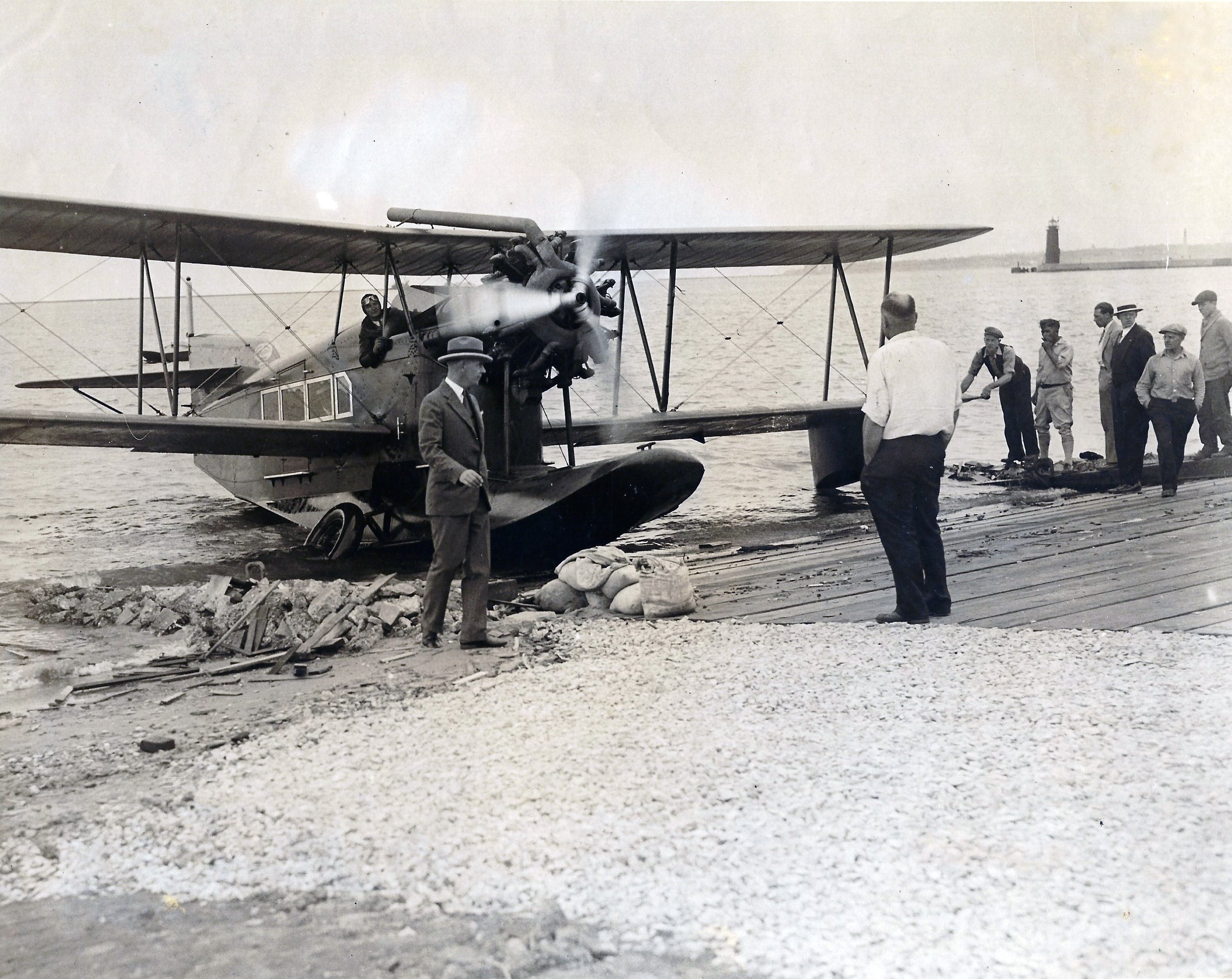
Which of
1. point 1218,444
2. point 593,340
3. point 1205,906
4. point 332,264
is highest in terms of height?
point 332,264

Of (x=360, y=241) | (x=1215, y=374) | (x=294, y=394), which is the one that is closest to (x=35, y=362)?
(x=294, y=394)

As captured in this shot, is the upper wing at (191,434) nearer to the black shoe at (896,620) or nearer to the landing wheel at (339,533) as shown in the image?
the landing wheel at (339,533)

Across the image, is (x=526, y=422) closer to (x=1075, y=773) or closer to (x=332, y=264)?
(x=332, y=264)

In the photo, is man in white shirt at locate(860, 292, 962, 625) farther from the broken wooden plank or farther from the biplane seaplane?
the broken wooden plank

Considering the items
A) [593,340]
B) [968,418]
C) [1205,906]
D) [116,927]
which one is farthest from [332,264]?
[968,418]

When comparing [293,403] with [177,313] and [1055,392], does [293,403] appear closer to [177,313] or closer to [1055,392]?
[177,313]

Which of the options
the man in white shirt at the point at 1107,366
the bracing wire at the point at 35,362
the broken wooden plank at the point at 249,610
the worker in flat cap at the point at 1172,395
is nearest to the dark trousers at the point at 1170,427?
the worker in flat cap at the point at 1172,395
